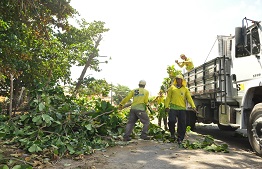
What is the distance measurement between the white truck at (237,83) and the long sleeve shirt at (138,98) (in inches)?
75.9

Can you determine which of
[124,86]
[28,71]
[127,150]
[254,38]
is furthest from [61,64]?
[124,86]

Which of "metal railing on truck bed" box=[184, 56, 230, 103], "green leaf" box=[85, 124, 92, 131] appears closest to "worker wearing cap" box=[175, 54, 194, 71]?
"metal railing on truck bed" box=[184, 56, 230, 103]

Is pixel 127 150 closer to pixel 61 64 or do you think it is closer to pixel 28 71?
pixel 28 71

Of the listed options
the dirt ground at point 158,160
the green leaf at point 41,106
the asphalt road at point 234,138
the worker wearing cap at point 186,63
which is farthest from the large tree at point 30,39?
the asphalt road at point 234,138

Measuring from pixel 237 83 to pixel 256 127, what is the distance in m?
1.44

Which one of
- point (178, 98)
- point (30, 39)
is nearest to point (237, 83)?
point (178, 98)

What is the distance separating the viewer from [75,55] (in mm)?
17781

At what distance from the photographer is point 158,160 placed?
4.87 meters

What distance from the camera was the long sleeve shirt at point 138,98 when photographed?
6.94 m

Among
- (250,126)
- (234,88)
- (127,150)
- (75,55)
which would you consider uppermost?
(75,55)

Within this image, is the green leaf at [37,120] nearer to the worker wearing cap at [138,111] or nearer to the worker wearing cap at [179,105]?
the worker wearing cap at [138,111]

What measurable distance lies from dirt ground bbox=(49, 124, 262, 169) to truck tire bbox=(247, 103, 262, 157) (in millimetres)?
238

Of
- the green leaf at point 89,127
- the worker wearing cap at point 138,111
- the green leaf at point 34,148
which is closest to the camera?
the green leaf at point 34,148

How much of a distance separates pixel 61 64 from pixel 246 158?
1168 cm
